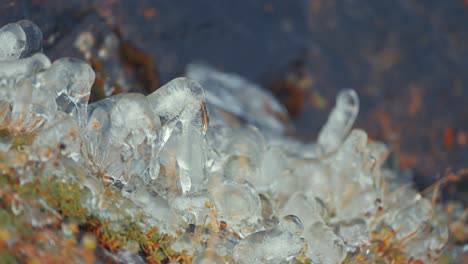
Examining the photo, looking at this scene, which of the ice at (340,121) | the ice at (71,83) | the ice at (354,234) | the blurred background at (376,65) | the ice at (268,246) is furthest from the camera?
the blurred background at (376,65)

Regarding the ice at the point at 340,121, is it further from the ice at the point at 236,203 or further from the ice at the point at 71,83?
the ice at the point at 71,83

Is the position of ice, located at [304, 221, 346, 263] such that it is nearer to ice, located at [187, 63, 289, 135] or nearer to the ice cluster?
the ice cluster

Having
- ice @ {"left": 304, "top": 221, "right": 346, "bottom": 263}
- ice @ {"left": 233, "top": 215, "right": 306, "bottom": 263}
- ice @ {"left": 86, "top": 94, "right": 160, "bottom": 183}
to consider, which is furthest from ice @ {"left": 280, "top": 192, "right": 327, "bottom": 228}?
ice @ {"left": 86, "top": 94, "right": 160, "bottom": 183}

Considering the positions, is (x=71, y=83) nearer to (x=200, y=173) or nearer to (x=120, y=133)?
(x=120, y=133)

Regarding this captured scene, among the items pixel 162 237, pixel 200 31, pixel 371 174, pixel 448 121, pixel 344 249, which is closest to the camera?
pixel 162 237

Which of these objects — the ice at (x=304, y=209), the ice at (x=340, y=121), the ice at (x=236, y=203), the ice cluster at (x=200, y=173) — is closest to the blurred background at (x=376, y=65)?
the ice at (x=340, y=121)

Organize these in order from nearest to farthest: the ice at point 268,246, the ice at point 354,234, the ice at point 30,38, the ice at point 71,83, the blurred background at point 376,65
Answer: the ice at point 268,246 < the ice at point 71,83 < the ice at point 30,38 < the ice at point 354,234 < the blurred background at point 376,65

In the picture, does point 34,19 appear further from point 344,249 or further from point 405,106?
point 405,106

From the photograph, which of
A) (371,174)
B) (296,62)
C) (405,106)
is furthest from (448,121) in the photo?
→ (371,174)
